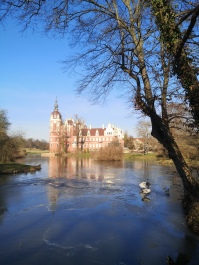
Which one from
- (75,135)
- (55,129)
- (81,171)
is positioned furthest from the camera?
(75,135)

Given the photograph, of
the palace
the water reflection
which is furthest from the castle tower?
the water reflection

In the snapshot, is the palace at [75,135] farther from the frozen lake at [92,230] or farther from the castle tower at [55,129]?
the frozen lake at [92,230]

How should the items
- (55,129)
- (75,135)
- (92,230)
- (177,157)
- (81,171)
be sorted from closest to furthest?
(92,230) < (177,157) < (81,171) < (55,129) < (75,135)

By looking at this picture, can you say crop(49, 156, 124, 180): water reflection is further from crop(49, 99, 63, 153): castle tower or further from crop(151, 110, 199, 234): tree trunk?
crop(49, 99, 63, 153): castle tower

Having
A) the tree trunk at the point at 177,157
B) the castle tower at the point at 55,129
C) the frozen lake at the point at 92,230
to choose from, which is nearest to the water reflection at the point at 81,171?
the frozen lake at the point at 92,230

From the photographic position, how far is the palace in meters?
79.1

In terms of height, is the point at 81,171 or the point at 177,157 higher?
the point at 177,157

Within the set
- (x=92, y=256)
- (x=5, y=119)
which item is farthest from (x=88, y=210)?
(x=5, y=119)

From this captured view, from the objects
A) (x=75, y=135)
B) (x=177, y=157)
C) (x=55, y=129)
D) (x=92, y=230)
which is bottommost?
(x=92, y=230)

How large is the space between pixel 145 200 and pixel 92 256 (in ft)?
24.2

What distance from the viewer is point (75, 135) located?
275ft

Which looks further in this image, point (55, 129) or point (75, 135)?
point (75, 135)

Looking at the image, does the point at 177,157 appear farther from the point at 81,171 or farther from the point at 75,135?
the point at 75,135

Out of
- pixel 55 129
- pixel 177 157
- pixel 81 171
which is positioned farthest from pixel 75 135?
pixel 177 157
